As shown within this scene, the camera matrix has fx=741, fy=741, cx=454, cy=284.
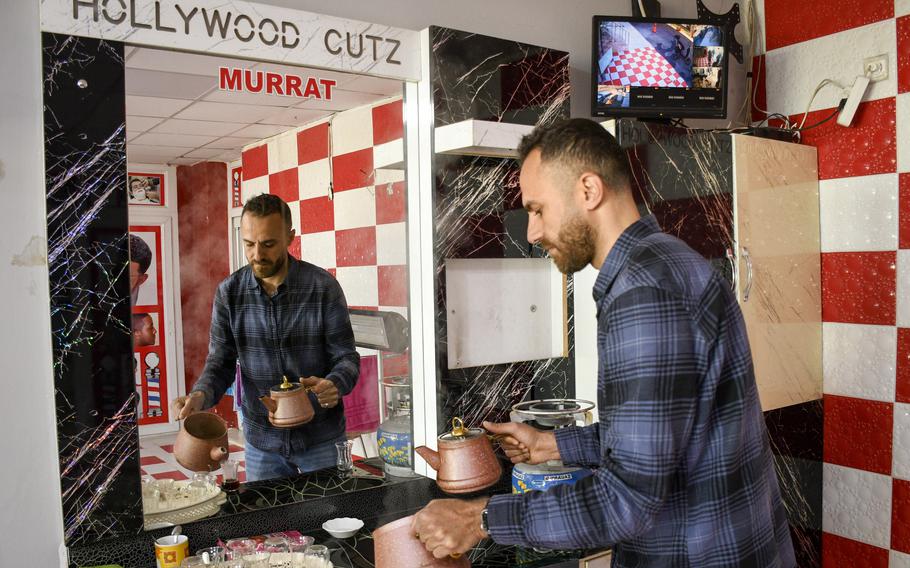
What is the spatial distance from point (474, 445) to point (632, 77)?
143cm

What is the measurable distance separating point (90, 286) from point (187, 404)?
0.41m

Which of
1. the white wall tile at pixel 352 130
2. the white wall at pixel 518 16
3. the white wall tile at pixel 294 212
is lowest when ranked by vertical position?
the white wall tile at pixel 294 212

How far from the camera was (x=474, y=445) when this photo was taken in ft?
6.04

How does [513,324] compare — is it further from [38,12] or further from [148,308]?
[38,12]

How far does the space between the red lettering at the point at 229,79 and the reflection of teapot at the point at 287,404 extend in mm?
818

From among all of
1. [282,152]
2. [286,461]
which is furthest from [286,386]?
[282,152]

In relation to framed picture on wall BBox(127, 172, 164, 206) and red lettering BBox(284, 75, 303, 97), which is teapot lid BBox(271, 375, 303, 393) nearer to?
framed picture on wall BBox(127, 172, 164, 206)

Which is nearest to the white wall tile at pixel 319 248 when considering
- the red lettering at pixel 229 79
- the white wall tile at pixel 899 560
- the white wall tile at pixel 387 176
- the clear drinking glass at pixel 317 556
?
the white wall tile at pixel 387 176

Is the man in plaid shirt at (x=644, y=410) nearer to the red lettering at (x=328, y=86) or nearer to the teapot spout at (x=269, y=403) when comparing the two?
the teapot spout at (x=269, y=403)

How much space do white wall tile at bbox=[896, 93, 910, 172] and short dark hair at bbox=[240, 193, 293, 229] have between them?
7.13ft

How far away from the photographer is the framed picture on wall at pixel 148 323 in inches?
73.0

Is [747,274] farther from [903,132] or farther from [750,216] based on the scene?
[903,132]

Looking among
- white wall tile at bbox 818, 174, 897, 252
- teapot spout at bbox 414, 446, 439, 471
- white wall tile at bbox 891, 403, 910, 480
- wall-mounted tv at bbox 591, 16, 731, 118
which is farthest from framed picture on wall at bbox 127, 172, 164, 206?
white wall tile at bbox 891, 403, 910, 480

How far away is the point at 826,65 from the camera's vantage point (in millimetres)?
2912
